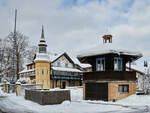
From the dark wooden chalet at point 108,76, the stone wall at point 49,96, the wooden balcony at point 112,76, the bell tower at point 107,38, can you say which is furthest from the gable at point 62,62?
the stone wall at point 49,96

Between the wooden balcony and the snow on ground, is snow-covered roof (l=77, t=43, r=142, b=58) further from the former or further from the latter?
the snow on ground

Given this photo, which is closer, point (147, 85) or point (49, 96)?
point (49, 96)

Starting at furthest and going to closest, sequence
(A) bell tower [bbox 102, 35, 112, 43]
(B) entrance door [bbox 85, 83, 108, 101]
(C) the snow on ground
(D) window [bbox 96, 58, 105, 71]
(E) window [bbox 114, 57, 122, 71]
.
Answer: (A) bell tower [bbox 102, 35, 112, 43]
(D) window [bbox 96, 58, 105, 71]
(E) window [bbox 114, 57, 122, 71]
(B) entrance door [bbox 85, 83, 108, 101]
(C) the snow on ground

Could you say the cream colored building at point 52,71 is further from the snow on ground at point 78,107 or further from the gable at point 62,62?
the snow on ground at point 78,107

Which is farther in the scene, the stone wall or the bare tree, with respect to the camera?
the bare tree

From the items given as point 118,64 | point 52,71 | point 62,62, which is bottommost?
point 52,71

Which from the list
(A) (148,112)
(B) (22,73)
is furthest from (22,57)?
(A) (148,112)

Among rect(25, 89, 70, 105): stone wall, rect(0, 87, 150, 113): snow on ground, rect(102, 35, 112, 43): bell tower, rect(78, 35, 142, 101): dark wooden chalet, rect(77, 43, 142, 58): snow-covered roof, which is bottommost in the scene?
rect(0, 87, 150, 113): snow on ground

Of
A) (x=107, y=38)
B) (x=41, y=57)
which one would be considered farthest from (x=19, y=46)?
(x=107, y=38)

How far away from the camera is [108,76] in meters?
18.4

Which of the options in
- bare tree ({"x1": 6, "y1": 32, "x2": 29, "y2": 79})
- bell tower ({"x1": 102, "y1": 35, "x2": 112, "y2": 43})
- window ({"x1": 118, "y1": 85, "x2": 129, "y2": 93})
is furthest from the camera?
bare tree ({"x1": 6, "y1": 32, "x2": 29, "y2": 79})

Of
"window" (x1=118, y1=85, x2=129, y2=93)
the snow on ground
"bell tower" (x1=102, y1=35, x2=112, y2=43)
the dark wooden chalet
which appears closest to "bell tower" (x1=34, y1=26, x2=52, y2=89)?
"bell tower" (x1=102, y1=35, x2=112, y2=43)

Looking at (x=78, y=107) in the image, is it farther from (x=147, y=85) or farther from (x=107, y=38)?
(x=107, y=38)

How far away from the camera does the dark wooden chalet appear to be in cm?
1828
